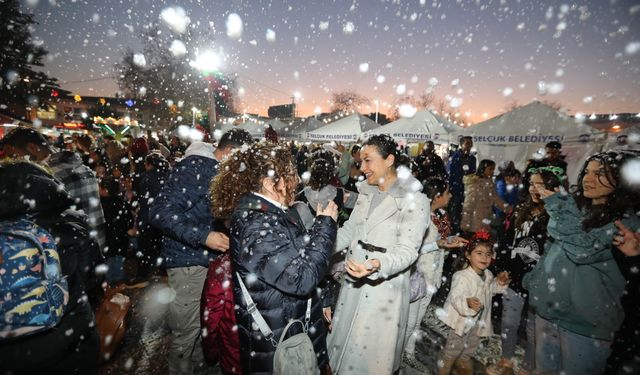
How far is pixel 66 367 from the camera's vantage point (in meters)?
1.78

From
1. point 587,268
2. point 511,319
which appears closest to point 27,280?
point 587,268

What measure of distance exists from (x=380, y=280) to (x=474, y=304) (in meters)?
1.29

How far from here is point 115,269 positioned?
527 cm

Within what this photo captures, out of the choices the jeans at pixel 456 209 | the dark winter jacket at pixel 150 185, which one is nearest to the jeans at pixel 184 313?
the dark winter jacket at pixel 150 185

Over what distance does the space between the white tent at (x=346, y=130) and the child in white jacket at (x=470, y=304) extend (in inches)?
387

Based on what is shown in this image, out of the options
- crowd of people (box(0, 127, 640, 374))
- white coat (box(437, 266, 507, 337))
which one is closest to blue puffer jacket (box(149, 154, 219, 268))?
crowd of people (box(0, 127, 640, 374))

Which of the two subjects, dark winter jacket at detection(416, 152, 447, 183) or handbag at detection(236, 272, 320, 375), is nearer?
handbag at detection(236, 272, 320, 375)

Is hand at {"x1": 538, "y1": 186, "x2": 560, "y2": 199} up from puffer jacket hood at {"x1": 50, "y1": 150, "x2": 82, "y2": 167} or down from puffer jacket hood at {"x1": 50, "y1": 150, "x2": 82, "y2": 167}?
down

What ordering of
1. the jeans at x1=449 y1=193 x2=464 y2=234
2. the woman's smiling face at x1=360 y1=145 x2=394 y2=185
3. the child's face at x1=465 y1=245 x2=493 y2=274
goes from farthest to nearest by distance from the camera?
the jeans at x1=449 y1=193 x2=464 y2=234, the child's face at x1=465 y1=245 x2=493 y2=274, the woman's smiling face at x1=360 y1=145 x2=394 y2=185

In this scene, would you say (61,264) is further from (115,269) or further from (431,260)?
(115,269)

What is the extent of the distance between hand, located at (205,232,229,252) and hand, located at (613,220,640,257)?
306 centimetres

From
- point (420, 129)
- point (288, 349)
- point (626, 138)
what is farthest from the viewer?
point (420, 129)

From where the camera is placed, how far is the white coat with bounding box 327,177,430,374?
8.81 ft

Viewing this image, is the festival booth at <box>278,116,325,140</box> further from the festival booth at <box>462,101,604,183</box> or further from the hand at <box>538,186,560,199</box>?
the hand at <box>538,186,560,199</box>
